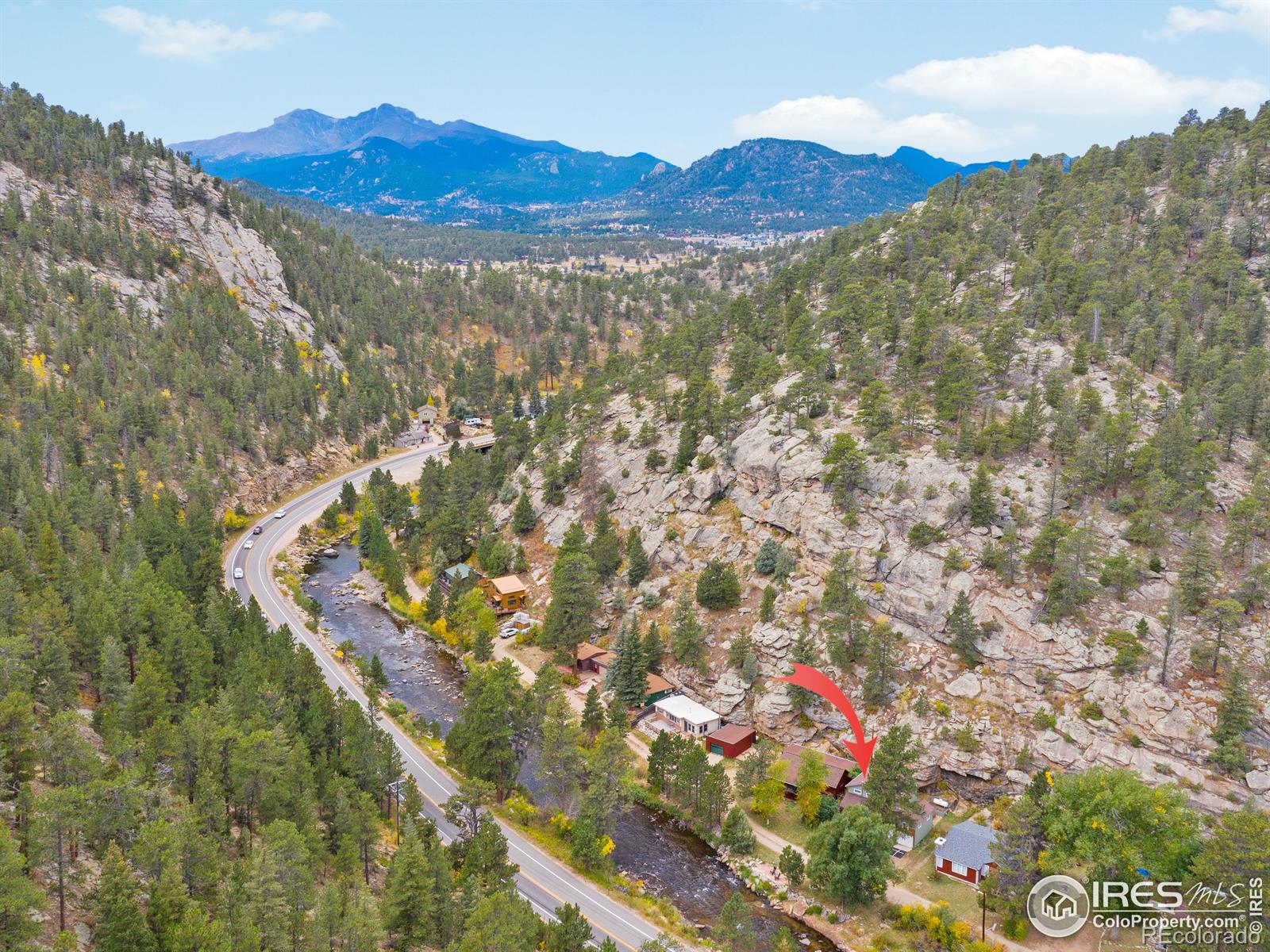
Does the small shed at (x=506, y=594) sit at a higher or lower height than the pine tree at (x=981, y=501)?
lower

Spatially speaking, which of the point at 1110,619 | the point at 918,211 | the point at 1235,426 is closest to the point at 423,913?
the point at 1110,619

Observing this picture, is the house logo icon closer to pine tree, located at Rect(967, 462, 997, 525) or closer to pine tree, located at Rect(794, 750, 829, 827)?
pine tree, located at Rect(794, 750, 829, 827)

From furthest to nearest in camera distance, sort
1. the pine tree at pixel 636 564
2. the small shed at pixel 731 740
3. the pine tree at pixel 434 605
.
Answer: the pine tree at pixel 434 605
the pine tree at pixel 636 564
the small shed at pixel 731 740

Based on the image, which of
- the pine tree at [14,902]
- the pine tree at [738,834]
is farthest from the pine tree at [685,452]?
the pine tree at [14,902]

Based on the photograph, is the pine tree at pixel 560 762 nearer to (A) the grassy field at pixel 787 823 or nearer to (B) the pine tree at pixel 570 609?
(A) the grassy field at pixel 787 823

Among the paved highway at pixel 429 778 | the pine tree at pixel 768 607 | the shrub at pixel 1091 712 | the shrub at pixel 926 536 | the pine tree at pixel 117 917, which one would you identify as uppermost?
the shrub at pixel 926 536
